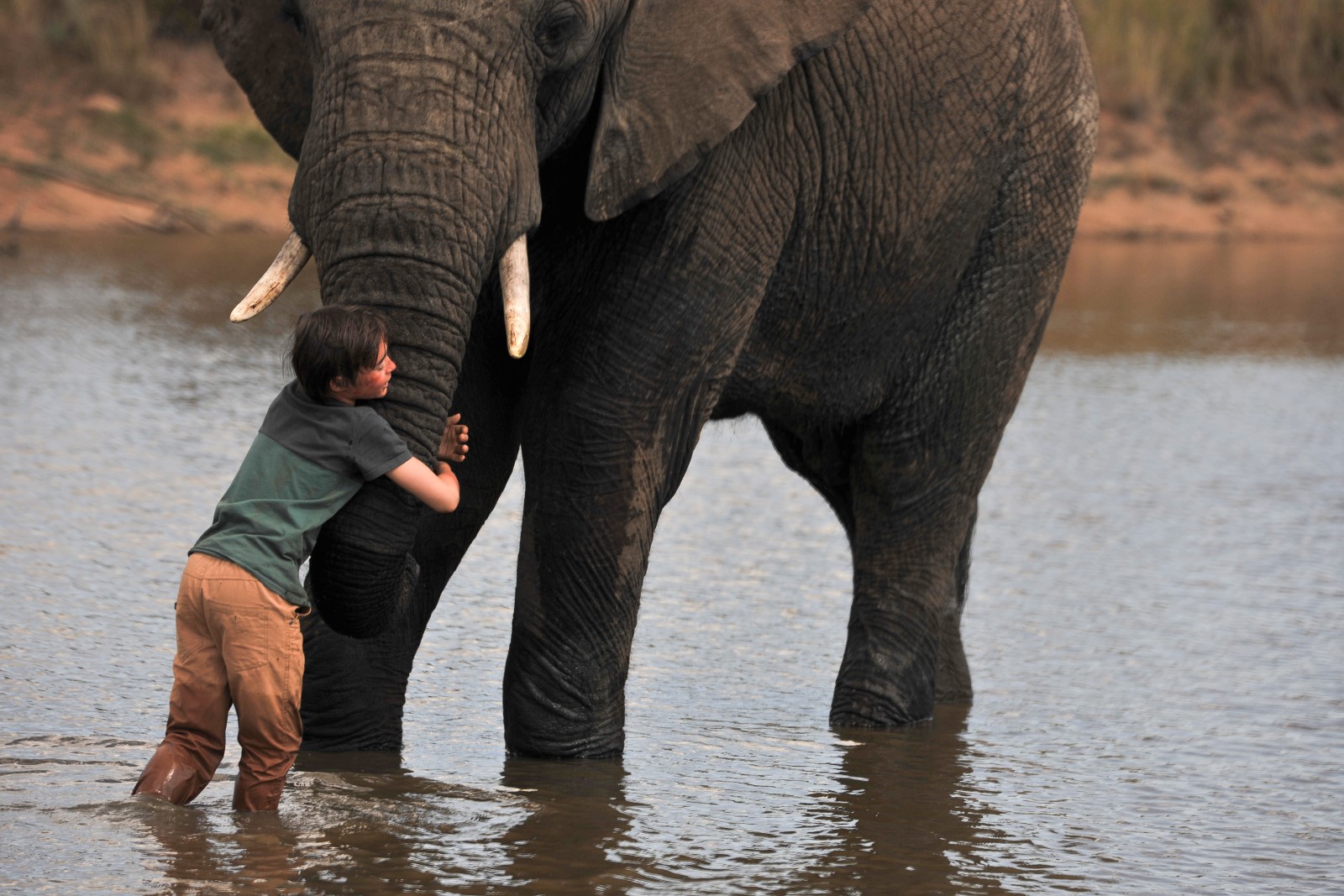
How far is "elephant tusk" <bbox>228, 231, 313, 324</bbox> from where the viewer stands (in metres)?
4.43

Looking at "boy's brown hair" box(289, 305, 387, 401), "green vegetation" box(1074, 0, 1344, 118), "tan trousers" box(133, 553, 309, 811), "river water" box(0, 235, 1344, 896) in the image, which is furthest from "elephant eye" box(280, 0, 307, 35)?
"green vegetation" box(1074, 0, 1344, 118)

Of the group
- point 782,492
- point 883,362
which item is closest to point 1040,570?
point 782,492

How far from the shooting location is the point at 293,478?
4281 mm

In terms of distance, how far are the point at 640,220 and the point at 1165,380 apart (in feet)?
31.2

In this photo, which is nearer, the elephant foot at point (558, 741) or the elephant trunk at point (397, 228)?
the elephant trunk at point (397, 228)

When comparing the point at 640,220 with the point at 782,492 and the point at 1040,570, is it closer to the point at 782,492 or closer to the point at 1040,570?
the point at 1040,570

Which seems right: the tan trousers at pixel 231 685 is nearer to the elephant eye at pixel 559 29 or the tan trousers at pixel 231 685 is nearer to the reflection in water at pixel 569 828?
the reflection in water at pixel 569 828

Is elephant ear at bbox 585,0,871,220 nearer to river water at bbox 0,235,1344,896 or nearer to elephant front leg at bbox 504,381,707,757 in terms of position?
elephant front leg at bbox 504,381,707,757

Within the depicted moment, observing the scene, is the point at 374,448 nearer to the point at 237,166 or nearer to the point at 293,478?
the point at 293,478

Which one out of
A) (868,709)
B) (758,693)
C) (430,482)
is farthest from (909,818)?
(430,482)

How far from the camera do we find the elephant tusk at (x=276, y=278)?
4430 millimetres

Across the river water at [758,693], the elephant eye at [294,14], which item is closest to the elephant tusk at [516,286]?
the elephant eye at [294,14]

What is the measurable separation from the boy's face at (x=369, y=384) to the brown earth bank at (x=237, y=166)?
44.1 feet

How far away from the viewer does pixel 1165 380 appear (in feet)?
46.3
